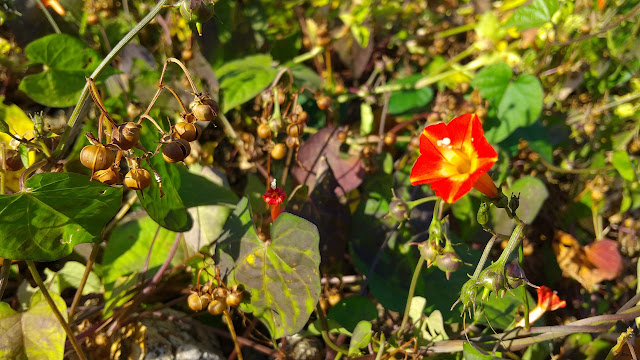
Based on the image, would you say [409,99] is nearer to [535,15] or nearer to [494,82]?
[494,82]

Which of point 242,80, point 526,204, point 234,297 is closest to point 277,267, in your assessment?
point 234,297

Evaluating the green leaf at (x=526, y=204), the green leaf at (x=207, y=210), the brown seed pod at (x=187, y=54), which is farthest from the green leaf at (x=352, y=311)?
the brown seed pod at (x=187, y=54)

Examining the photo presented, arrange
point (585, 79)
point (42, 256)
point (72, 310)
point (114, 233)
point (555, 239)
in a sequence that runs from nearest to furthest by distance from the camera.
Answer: point (42, 256) < point (72, 310) < point (114, 233) < point (555, 239) < point (585, 79)

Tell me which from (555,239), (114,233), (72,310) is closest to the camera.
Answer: (72,310)

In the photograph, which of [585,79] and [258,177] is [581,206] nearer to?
[585,79]

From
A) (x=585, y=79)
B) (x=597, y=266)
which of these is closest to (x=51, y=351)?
(x=597, y=266)

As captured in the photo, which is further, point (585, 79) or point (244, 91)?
point (585, 79)

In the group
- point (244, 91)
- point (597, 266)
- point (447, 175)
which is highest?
point (244, 91)

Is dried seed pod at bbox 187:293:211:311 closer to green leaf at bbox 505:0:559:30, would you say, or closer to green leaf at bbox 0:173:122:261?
green leaf at bbox 0:173:122:261
